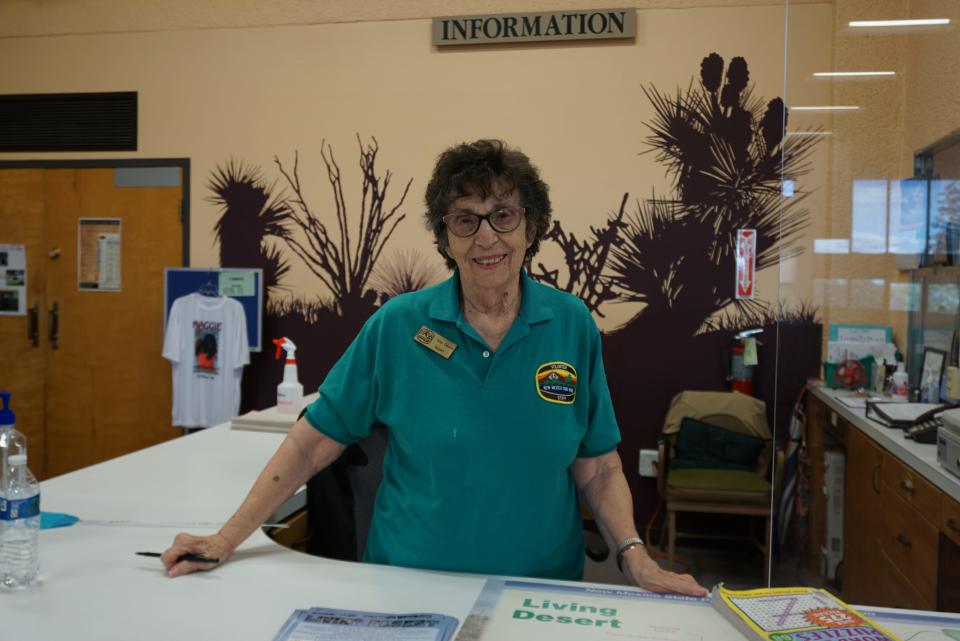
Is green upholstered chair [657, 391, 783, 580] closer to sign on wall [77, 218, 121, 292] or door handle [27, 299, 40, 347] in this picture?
sign on wall [77, 218, 121, 292]

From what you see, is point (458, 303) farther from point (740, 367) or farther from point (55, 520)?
point (740, 367)

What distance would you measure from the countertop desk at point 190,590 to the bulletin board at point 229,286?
2.59m

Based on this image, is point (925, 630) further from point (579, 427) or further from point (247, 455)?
point (247, 455)

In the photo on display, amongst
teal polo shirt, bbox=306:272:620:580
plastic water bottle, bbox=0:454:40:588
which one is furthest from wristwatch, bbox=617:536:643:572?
plastic water bottle, bbox=0:454:40:588

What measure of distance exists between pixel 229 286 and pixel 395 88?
5.04 ft

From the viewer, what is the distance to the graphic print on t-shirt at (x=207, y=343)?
14.2 feet

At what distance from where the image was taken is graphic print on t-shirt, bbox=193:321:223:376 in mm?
4324

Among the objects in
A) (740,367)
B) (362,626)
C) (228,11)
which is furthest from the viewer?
(228,11)

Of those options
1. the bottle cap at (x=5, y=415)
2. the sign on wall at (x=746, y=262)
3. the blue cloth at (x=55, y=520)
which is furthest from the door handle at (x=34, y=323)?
the sign on wall at (x=746, y=262)

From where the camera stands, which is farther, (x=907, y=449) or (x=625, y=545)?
(x=907, y=449)

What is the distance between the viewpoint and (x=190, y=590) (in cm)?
131

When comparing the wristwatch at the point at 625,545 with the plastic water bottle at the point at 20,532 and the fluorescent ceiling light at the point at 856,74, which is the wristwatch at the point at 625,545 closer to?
the plastic water bottle at the point at 20,532

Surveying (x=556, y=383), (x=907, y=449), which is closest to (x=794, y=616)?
(x=556, y=383)

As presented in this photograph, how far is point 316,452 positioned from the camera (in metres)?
1.53
